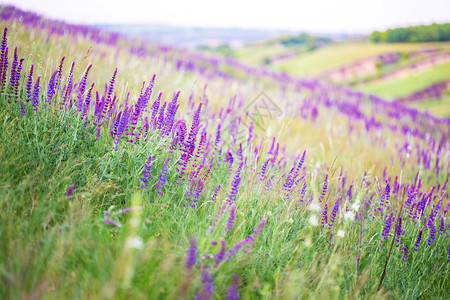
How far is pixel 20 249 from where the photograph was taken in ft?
4.00

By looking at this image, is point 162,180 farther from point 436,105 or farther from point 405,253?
point 436,105

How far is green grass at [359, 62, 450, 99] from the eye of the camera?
781 inches

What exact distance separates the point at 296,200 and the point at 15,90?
2.45 metres

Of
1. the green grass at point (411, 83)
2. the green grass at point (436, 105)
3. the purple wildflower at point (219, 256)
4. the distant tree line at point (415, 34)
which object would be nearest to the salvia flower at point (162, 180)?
the purple wildflower at point (219, 256)

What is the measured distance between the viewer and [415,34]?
3503 cm

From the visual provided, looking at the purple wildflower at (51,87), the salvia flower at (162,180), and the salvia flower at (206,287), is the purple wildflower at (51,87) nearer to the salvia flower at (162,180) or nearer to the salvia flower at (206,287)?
the salvia flower at (162,180)

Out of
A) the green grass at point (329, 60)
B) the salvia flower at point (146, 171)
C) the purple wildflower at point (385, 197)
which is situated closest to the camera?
the salvia flower at point (146, 171)

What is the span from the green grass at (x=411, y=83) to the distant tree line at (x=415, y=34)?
14.1 metres

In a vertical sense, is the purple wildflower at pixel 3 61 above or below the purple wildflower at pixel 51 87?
above

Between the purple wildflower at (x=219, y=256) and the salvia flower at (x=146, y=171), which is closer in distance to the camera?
the purple wildflower at (x=219, y=256)

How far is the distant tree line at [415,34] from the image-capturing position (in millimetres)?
31700

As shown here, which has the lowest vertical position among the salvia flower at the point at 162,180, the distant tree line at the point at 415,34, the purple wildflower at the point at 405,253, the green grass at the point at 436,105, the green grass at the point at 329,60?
the purple wildflower at the point at 405,253

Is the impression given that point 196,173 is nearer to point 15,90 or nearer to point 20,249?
point 20,249

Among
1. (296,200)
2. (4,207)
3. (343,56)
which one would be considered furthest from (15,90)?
(343,56)
